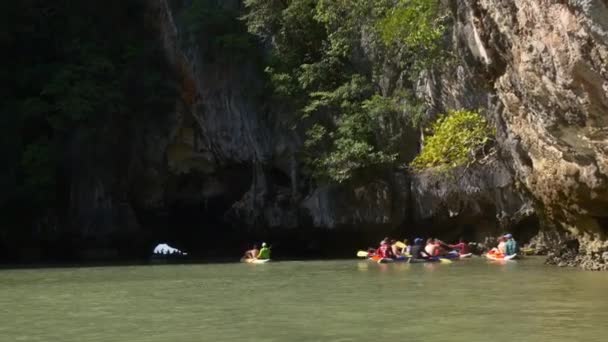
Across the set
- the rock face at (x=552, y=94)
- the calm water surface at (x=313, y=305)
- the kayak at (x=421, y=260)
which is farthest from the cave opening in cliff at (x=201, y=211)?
the rock face at (x=552, y=94)

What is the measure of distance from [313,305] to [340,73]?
16.8 metres

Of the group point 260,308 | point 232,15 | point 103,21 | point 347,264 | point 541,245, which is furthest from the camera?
point 103,21

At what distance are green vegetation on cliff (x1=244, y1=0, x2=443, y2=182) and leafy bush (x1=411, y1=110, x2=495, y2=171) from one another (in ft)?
6.31

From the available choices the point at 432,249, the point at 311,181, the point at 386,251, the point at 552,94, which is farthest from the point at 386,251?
the point at 552,94

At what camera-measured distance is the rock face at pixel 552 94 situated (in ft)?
44.3

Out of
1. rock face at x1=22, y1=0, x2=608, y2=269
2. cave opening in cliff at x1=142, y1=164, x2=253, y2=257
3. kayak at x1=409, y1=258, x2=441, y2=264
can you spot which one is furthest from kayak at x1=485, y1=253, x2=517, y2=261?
cave opening in cliff at x1=142, y1=164, x2=253, y2=257

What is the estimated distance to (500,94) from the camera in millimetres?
18875

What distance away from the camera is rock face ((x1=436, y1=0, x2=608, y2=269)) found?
44.3 feet

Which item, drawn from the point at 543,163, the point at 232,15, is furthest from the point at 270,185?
the point at 543,163

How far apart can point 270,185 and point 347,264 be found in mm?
7501

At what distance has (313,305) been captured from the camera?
532 inches

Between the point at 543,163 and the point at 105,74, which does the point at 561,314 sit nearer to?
the point at 543,163

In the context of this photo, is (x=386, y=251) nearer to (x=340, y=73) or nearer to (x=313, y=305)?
(x=340, y=73)

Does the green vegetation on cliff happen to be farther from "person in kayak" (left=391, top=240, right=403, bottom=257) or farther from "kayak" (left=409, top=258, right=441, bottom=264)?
"kayak" (left=409, top=258, right=441, bottom=264)
